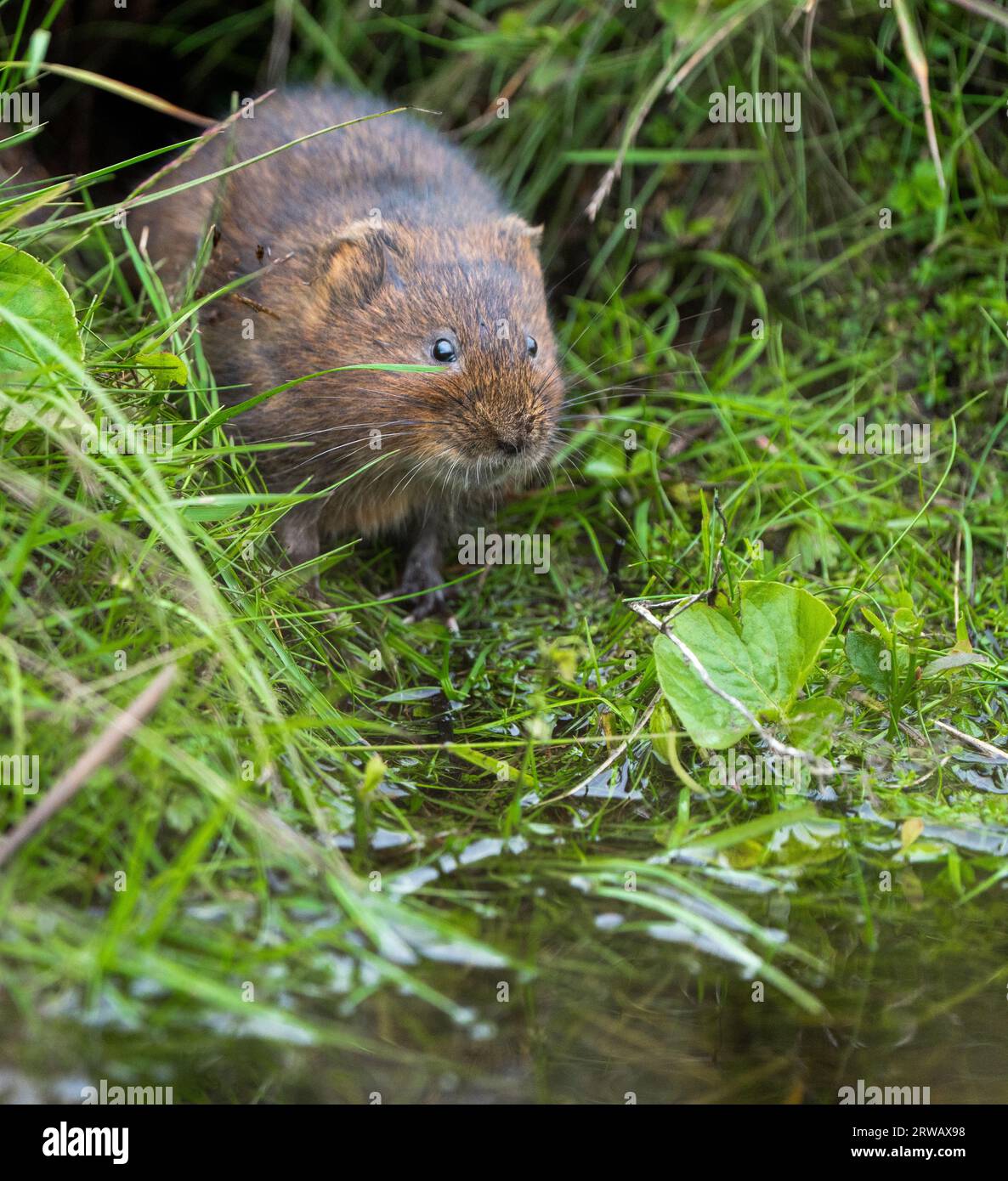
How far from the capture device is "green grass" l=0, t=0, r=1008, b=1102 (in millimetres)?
2885

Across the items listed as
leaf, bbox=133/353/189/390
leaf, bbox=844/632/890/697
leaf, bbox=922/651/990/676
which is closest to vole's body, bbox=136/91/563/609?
leaf, bbox=133/353/189/390

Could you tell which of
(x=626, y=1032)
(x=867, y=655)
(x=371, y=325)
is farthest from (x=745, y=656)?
(x=371, y=325)

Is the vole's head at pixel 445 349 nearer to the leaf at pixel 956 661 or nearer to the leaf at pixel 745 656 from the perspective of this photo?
the leaf at pixel 745 656

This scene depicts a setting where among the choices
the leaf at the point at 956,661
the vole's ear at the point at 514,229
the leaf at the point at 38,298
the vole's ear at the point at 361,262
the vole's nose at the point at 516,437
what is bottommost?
the leaf at the point at 956,661

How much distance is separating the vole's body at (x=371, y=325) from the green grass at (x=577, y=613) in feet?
0.83

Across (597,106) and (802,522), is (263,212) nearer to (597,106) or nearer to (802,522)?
(597,106)

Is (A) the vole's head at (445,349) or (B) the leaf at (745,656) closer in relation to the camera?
(B) the leaf at (745,656)

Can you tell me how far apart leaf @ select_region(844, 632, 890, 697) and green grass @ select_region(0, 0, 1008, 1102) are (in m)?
0.08

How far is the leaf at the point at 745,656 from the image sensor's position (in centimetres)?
362

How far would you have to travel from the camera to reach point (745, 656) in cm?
376

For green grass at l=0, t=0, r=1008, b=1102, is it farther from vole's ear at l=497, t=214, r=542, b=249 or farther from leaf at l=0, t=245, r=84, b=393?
vole's ear at l=497, t=214, r=542, b=249

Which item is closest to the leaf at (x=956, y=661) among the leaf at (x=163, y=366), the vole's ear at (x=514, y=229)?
the vole's ear at (x=514, y=229)

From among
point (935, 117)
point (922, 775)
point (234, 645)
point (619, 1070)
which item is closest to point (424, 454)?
point (234, 645)

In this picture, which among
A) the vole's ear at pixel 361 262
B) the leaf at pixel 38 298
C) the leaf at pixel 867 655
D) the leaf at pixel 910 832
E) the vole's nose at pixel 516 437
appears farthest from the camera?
the vole's ear at pixel 361 262
